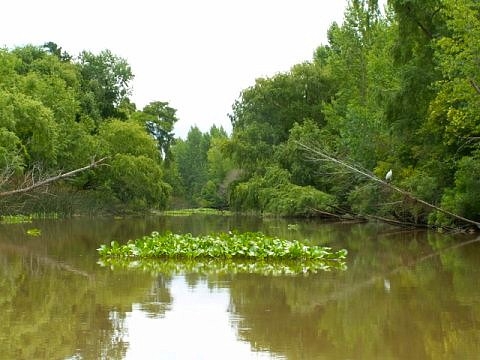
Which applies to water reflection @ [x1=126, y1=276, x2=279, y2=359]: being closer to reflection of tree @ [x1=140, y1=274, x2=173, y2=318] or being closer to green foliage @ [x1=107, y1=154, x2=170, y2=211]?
reflection of tree @ [x1=140, y1=274, x2=173, y2=318]

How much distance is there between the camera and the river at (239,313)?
271 inches

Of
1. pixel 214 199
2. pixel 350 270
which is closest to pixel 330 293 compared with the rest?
pixel 350 270

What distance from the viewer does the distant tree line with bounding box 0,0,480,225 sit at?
2534cm

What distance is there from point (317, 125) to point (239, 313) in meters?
39.6

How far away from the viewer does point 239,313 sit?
8.86m

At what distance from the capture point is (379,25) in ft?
147

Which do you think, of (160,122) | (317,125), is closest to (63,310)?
(317,125)

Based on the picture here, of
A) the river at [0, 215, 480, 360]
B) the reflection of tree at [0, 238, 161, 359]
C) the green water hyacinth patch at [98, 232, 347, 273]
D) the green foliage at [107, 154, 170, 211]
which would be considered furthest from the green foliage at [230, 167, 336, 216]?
the reflection of tree at [0, 238, 161, 359]

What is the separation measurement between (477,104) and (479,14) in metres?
3.18

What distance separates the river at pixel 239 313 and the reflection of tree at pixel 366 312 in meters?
0.02

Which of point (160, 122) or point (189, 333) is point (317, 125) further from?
point (189, 333)

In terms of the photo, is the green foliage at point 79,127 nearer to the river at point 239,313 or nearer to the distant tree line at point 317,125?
the distant tree line at point 317,125

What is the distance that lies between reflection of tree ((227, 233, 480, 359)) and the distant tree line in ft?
33.1

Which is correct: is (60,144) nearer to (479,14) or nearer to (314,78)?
(314,78)
